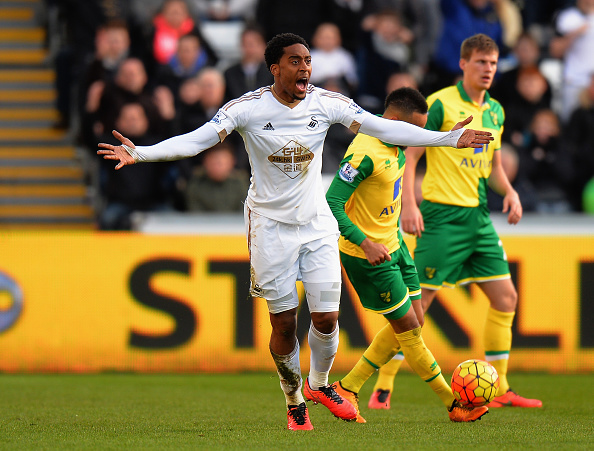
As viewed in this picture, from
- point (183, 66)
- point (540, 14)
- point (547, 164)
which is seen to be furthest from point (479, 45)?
point (540, 14)

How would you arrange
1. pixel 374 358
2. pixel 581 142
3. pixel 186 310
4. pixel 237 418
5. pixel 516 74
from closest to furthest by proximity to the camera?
pixel 237 418 < pixel 374 358 < pixel 186 310 < pixel 581 142 < pixel 516 74

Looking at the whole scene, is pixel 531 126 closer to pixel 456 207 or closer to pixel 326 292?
pixel 456 207

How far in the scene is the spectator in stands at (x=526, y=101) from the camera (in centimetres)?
1277

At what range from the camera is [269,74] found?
40.6 feet

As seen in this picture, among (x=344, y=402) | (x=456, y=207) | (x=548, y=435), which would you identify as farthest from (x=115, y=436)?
(x=456, y=207)

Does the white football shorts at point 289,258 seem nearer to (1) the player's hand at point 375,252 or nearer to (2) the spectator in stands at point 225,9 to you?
(1) the player's hand at point 375,252

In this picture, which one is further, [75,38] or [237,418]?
[75,38]

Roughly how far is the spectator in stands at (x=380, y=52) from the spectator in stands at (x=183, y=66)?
2150 mm

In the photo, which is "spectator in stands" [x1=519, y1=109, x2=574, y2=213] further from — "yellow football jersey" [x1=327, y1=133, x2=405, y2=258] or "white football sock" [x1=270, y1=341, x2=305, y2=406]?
"white football sock" [x1=270, y1=341, x2=305, y2=406]

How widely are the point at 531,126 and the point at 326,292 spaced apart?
7.17m

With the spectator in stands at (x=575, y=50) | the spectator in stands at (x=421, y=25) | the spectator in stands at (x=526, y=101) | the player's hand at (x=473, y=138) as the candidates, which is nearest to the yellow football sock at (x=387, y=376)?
the player's hand at (x=473, y=138)

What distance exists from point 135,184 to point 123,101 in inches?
44.3

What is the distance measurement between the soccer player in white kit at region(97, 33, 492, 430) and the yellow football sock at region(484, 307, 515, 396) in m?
1.82

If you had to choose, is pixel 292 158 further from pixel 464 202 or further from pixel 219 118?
pixel 464 202
